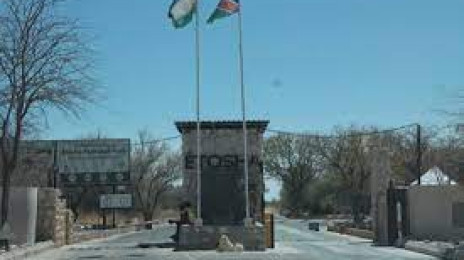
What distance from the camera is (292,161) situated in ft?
395

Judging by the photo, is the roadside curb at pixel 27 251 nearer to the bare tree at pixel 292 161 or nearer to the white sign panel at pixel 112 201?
the white sign panel at pixel 112 201

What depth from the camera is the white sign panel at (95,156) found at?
187 ft

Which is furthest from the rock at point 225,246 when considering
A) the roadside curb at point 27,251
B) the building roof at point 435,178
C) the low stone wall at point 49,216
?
the building roof at point 435,178

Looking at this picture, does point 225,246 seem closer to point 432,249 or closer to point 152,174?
point 432,249

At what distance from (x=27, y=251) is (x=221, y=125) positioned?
19851 millimetres

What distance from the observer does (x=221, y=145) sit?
177 feet

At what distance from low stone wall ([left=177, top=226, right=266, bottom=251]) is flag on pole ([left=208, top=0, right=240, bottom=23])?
8.77 m

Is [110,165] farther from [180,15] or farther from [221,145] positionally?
[180,15]

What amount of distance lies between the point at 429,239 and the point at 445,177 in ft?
37.5

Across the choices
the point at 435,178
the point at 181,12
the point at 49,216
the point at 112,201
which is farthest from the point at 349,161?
the point at 181,12

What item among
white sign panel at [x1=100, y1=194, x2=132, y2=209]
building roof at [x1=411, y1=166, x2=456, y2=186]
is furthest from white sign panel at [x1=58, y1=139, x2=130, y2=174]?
white sign panel at [x1=100, y1=194, x2=132, y2=209]

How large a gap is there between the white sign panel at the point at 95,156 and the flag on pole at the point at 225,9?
19.4 metres

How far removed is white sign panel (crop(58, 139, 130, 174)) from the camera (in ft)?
187

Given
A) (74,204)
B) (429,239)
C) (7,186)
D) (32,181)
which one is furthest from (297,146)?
(7,186)
